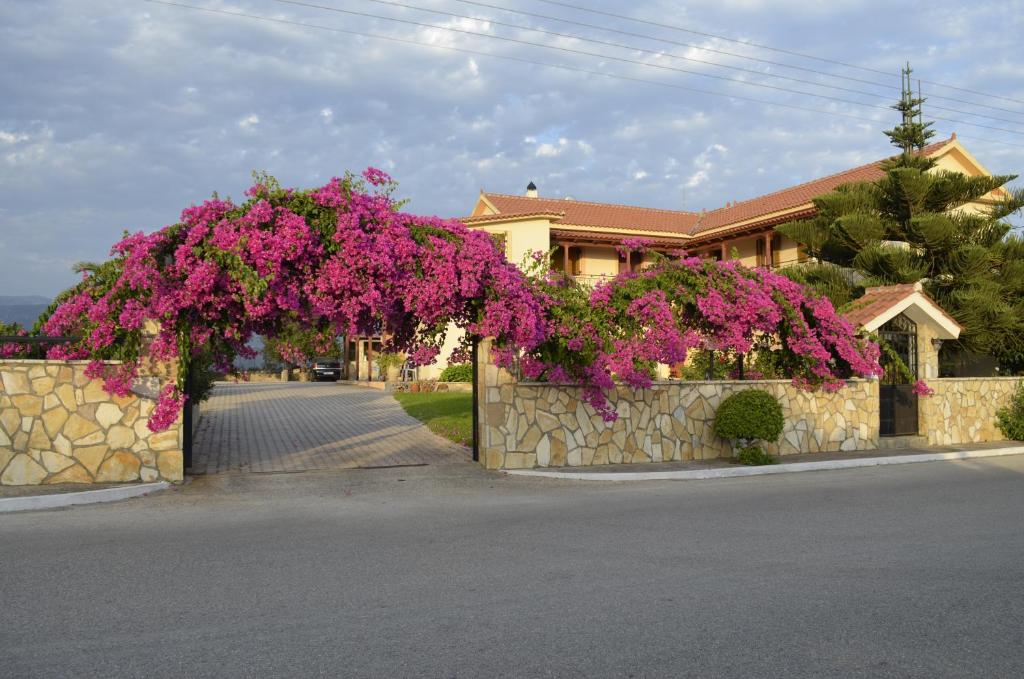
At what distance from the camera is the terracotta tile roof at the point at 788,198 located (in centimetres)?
3316

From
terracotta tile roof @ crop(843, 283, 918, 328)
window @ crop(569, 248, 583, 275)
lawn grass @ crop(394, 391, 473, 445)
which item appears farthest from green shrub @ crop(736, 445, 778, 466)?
window @ crop(569, 248, 583, 275)

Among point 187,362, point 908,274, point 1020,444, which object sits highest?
point 908,274

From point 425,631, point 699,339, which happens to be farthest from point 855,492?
point 425,631

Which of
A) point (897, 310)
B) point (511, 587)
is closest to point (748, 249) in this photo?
point (897, 310)

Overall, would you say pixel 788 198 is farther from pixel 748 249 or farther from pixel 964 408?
pixel 964 408

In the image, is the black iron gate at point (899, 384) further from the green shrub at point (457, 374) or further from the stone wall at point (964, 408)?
the green shrub at point (457, 374)

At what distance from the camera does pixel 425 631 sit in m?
5.02

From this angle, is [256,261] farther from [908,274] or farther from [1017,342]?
[1017,342]

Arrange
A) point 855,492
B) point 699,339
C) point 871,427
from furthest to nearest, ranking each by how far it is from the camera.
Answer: point 871,427
point 699,339
point 855,492

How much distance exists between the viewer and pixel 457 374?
116 ft

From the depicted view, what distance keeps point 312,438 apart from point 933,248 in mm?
18131

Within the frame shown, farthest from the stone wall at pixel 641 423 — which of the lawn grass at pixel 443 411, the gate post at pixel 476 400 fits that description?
the lawn grass at pixel 443 411

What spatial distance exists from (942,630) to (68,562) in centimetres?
682

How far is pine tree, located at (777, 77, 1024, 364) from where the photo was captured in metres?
22.1
